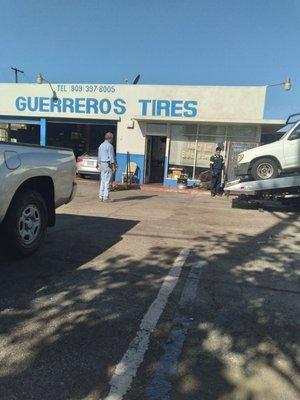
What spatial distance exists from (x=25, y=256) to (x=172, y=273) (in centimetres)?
190

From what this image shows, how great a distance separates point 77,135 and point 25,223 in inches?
803

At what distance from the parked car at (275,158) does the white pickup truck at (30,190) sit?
7.30 meters

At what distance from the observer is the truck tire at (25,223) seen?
16.8ft

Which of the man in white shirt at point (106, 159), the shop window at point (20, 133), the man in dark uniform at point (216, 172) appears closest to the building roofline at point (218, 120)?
the man in dark uniform at point (216, 172)

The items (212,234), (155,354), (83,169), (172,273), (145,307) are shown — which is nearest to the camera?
(155,354)

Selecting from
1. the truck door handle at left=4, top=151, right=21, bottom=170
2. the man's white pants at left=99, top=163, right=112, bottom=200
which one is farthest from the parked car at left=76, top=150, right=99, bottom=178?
the truck door handle at left=4, top=151, right=21, bottom=170

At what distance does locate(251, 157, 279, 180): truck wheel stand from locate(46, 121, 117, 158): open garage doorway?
41.3ft

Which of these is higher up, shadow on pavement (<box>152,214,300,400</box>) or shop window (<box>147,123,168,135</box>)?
shop window (<box>147,123,168,135</box>)

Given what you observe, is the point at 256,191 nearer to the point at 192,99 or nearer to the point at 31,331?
the point at 192,99

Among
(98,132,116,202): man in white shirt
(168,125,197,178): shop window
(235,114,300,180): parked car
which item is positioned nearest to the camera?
(98,132,116,202): man in white shirt

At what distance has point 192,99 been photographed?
18.5 metres

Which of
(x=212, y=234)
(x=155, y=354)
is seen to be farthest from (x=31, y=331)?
(x=212, y=234)

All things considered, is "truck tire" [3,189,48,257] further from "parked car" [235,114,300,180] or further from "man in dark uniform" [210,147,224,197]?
"man in dark uniform" [210,147,224,197]

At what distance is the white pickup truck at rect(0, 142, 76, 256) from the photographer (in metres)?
4.86
